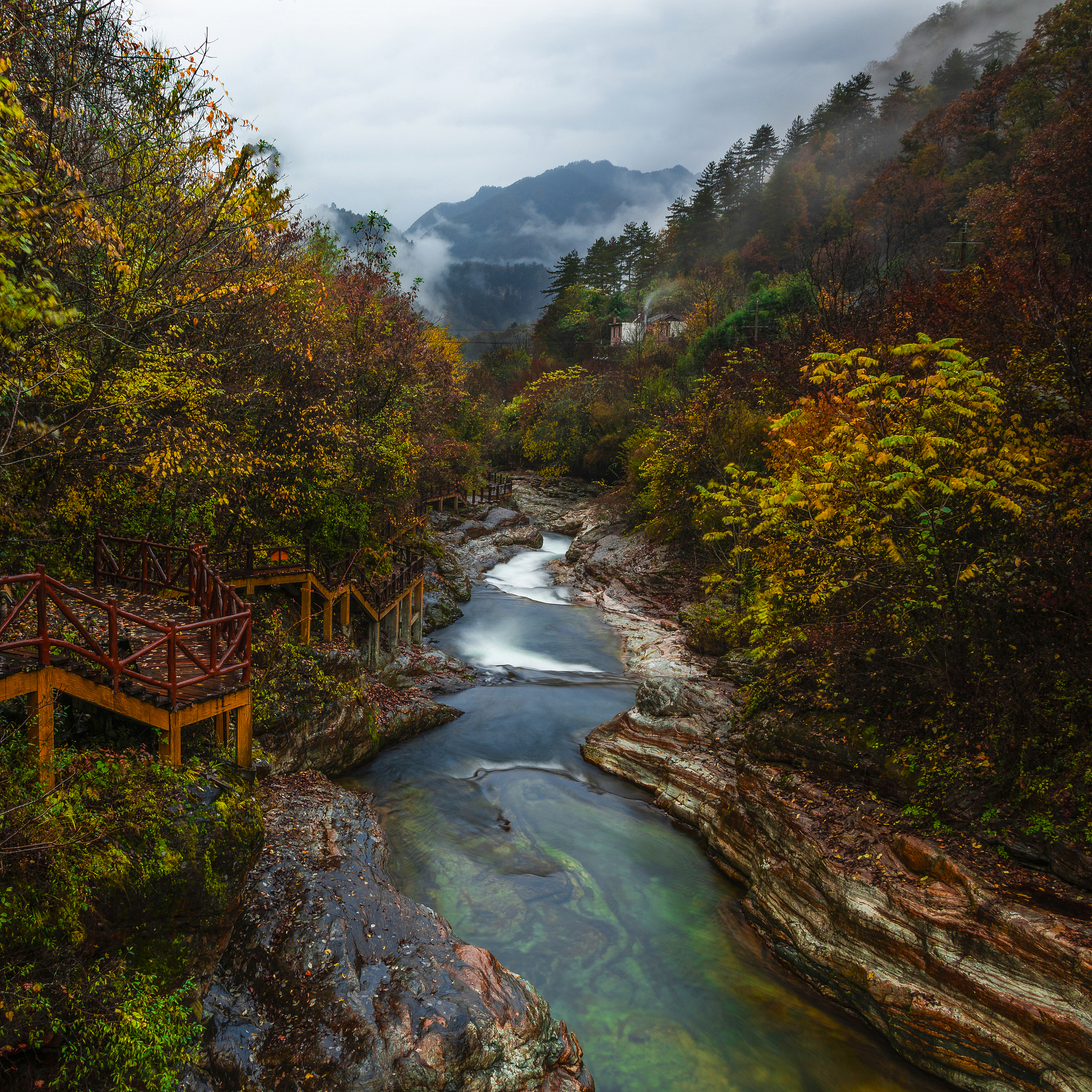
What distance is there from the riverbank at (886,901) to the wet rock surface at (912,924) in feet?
0.05

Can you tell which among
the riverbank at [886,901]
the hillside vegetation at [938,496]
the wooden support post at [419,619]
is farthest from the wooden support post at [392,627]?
the hillside vegetation at [938,496]

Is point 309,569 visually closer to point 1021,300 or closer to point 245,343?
point 245,343

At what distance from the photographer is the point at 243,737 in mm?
8312

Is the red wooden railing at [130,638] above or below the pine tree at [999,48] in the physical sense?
below

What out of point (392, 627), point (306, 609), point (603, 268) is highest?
point (603, 268)

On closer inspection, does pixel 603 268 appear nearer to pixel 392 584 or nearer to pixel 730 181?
pixel 730 181

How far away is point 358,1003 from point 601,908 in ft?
15.6

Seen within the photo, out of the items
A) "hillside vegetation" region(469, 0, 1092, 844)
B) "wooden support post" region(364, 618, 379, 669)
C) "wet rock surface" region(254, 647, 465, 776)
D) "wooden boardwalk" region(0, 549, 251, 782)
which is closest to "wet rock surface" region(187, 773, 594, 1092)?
"wooden boardwalk" region(0, 549, 251, 782)

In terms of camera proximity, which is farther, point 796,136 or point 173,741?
point 796,136

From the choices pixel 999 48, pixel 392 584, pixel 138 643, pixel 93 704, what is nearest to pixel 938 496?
pixel 138 643

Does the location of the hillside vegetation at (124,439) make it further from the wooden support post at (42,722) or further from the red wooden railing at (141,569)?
the red wooden railing at (141,569)

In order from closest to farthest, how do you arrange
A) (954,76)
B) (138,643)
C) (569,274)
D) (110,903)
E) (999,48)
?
(110,903), (138,643), (954,76), (999,48), (569,274)

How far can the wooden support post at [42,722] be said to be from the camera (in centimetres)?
641

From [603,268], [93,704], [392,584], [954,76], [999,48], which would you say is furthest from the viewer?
[603,268]
